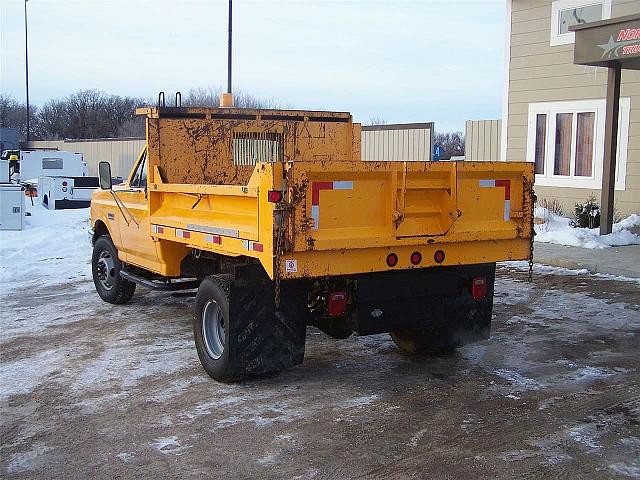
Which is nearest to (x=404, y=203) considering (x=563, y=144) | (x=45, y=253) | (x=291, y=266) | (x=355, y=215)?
(x=355, y=215)

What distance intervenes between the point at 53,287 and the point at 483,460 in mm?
7957

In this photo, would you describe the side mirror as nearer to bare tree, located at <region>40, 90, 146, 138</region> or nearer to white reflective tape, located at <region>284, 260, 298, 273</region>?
white reflective tape, located at <region>284, 260, 298, 273</region>

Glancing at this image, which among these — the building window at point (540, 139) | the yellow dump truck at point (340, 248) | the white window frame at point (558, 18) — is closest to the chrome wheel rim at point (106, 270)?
the yellow dump truck at point (340, 248)

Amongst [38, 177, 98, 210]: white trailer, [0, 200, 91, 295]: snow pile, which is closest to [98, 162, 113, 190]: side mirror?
[0, 200, 91, 295]: snow pile

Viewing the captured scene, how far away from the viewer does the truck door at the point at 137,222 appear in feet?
26.0

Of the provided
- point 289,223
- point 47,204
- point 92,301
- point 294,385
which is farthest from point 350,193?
point 47,204

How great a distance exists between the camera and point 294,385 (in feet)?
20.4

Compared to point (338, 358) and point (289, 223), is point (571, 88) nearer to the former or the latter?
point (338, 358)

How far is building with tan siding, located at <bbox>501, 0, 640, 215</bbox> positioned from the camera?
49.4ft

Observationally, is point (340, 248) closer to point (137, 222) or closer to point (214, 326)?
point (214, 326)

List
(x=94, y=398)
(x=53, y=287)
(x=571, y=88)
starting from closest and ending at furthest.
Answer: (x=94, y=398)
(x=53, y=287)
(x=571, y=88)

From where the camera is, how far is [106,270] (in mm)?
9656

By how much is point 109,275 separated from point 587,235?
9.01 metres

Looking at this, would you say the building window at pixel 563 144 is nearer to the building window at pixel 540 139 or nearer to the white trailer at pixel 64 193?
the building window at pixel 540 139
